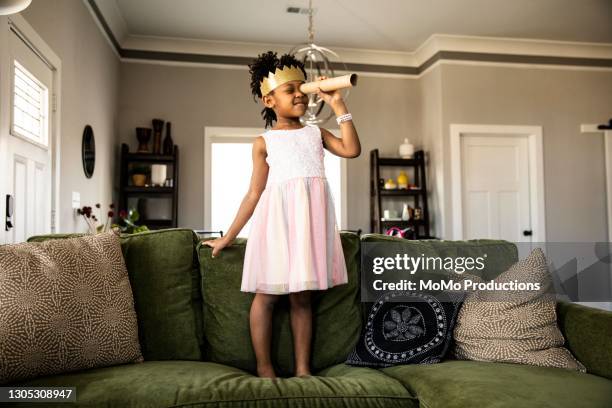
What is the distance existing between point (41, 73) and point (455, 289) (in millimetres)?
2594

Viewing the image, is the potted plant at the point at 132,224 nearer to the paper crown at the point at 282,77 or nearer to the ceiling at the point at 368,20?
the paper crown at the point at 282,77

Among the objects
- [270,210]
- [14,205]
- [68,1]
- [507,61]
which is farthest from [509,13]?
[14,205]

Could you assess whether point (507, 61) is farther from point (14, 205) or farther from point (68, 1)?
point (14, 205)

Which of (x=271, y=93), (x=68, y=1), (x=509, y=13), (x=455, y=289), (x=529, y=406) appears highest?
(x=509, y=13)

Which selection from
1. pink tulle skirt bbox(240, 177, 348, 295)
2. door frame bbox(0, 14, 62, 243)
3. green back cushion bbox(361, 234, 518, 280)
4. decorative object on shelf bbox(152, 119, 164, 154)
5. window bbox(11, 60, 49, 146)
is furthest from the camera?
decorative object on shelf bbox(152, 119, 164, 154)

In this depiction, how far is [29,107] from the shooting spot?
287 cm

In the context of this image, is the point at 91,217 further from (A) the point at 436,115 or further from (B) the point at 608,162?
(B) the point at 608,162

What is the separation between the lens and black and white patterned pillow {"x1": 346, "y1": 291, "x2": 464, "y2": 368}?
1.66 metres

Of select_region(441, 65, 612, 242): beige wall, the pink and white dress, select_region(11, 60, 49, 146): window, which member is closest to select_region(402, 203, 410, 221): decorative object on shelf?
select_region(441, 65, 612, 242): beige wall

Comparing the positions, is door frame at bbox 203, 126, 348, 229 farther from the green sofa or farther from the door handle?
the green sofa

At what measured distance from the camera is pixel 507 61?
531cm

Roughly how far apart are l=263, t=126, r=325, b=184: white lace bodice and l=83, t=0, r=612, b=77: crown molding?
3720mm

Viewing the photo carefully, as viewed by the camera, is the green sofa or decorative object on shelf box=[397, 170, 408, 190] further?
decorative object on shelf box=[397, 170, 408, 190]

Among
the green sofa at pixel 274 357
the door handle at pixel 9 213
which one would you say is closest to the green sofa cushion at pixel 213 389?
the green sofa at pixel 274 357
